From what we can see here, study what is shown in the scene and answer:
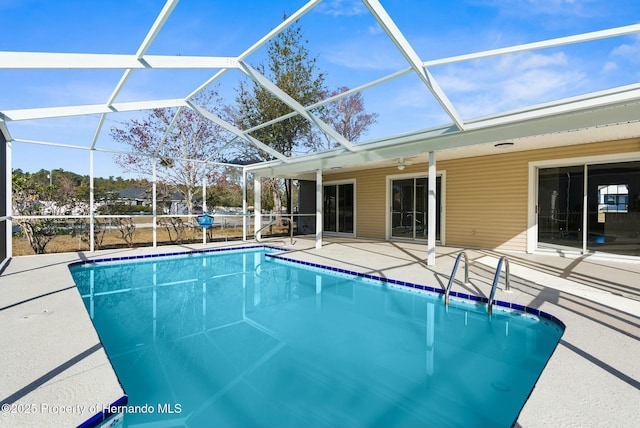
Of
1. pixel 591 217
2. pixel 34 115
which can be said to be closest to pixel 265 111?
pixel 34 115

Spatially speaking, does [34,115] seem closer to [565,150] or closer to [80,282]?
[80,282]

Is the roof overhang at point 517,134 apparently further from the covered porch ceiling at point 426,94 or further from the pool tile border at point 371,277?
the pool tile border at point 371,277

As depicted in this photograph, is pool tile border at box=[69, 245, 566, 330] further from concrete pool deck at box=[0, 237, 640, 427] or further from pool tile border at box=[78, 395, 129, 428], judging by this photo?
pool tile border at box=[78, 395, 129, 428]

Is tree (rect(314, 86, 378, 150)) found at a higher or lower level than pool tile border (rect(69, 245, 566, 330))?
→ higher

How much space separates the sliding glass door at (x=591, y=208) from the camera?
651 centimetres

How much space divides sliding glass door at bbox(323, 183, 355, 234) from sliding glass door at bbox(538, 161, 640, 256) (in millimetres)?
5847

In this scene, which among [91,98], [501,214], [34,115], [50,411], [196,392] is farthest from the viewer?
[501,214]

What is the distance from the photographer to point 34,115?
5637 mm

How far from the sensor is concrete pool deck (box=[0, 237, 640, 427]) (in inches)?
72.8

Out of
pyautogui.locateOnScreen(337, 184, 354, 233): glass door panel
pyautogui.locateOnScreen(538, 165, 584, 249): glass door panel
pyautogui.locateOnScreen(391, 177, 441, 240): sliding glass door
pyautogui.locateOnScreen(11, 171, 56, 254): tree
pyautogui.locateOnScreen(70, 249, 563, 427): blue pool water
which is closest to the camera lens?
pyautogui.locateOnScreen(70, 249, 563, 427): blue pool water

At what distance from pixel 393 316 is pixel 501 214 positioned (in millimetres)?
5340

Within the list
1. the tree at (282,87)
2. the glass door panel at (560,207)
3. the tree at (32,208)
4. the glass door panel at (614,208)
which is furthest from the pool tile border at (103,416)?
the tree at (282,87)

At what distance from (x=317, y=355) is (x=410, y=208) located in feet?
25.1

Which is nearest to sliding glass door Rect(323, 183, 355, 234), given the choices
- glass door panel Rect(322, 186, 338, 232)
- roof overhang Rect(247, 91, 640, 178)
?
glass door panel Rect(322, 186, 338, 232)
